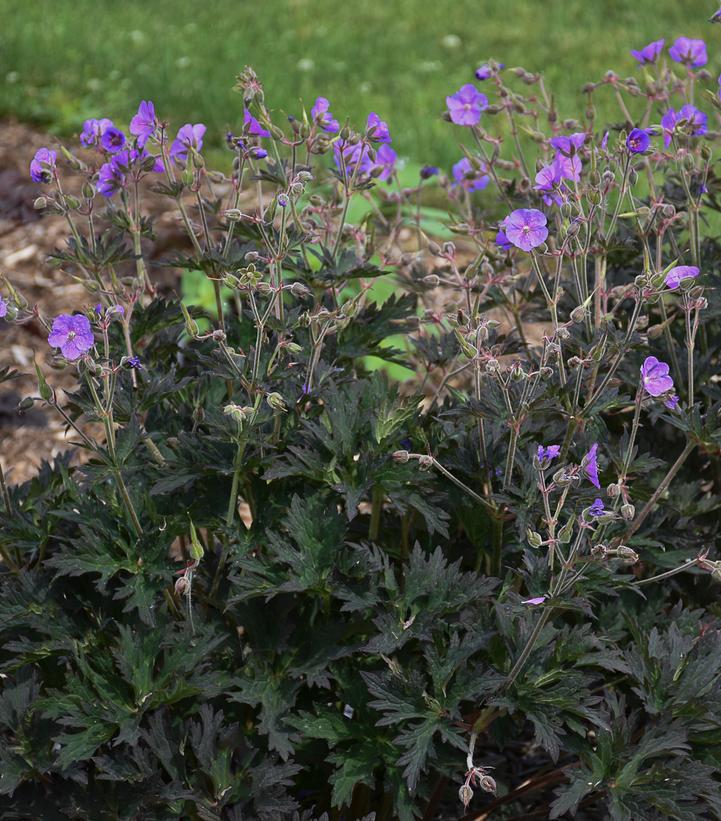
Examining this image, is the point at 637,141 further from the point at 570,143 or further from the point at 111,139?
the point at 111,139

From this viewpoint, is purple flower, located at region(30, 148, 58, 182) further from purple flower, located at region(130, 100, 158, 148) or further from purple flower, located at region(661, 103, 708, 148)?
purple flower, located at region(661, 103, 708, 148)

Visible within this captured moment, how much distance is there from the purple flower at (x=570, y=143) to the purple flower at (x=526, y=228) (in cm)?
39

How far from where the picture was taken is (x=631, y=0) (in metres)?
7.09

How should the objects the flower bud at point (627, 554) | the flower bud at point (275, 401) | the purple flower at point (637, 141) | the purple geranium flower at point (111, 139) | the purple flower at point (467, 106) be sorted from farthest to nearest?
the purple flower at point (467, 106)
the purple geranium flower at point (111, 139)
the purple flower at point (637, 141)
the flower bud at point (275, 401)
the flower bud at point (627, 554)

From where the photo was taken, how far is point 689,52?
8.27 feet

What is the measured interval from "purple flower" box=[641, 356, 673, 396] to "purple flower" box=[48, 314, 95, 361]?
907mm

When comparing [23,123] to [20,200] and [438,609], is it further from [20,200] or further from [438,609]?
[438,609]

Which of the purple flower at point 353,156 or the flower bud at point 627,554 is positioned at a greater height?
the purple flower at point 353,156

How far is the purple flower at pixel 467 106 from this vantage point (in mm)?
2406

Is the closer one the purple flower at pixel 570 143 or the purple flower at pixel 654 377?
the purple flower at pixel 654 377

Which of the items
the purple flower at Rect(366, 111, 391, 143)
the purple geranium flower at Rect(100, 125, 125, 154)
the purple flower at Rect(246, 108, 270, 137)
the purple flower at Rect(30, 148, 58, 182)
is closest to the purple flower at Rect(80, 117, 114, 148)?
the purple geranium flower at Rect(100, 125, 125, 154)

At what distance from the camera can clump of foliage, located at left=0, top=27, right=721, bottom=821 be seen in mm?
1781

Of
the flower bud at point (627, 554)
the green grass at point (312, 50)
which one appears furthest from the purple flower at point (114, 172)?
the green grass at point (312, 50)

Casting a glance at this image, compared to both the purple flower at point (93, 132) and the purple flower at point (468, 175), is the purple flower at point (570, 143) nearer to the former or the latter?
the purple flower at point (468, 175)
